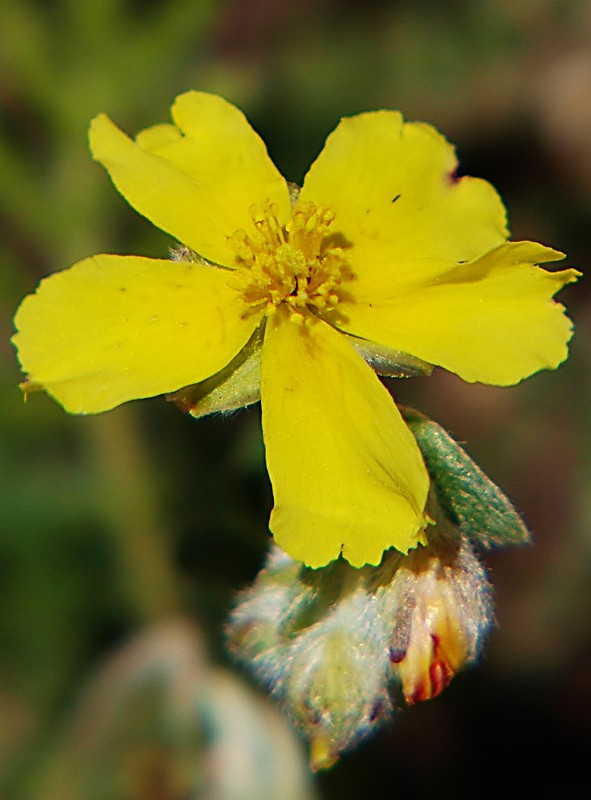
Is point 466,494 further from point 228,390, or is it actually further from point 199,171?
point 199,171

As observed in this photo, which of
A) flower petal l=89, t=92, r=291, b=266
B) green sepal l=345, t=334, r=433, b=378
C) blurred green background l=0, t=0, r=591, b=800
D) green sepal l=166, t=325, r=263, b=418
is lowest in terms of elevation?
blurred green background l=0, t=0, r=591, b=800

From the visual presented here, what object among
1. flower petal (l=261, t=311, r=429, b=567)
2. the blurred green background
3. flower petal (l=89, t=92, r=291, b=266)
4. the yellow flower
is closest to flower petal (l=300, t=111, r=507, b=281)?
the yellow flower

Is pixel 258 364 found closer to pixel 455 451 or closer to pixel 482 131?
pixel 455 451

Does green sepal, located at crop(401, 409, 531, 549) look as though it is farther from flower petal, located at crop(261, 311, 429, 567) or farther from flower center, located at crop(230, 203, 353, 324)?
flower center, located at crop(230, 203, 353, 324)

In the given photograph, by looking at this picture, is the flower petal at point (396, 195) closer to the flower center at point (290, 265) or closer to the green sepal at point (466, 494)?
the flower center at point (290, 265)

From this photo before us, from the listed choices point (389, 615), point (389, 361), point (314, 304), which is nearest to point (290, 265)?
point (314, 304)

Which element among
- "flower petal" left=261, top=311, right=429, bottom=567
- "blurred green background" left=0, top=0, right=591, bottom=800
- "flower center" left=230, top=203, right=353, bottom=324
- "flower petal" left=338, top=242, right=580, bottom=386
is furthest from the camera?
"blurred green background" left=0, top=0, right=591, bottom=800
